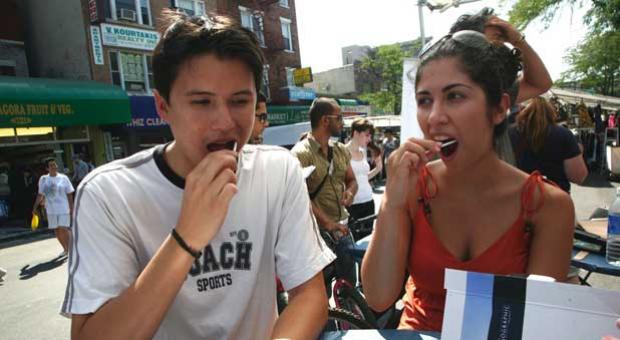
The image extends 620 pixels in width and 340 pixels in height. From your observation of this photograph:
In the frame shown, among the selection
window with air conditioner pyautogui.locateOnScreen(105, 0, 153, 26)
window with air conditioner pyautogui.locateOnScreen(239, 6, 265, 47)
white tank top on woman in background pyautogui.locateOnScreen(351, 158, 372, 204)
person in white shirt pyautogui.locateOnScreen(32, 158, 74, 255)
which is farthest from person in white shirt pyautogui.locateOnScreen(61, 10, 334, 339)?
window with air conditioner pyautogui.locateOnScreen(239, 6, 265, 47)

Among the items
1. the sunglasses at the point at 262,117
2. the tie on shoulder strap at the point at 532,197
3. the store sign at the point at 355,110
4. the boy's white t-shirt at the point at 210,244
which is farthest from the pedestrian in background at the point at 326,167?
the store sign at the point at 355,110

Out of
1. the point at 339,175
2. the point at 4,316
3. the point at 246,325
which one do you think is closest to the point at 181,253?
the point at 246,325

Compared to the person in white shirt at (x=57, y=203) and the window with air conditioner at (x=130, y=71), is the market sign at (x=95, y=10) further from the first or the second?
the person in white shirt at (x=57, y=203)

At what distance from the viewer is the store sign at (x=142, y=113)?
56.1ft

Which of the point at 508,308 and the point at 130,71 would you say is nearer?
the point at 508,308

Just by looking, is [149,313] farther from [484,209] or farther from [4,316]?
[4,316]

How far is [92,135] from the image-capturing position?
1650cm

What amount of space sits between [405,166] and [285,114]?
2435 centimetres

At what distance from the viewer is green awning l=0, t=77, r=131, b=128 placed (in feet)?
43.1

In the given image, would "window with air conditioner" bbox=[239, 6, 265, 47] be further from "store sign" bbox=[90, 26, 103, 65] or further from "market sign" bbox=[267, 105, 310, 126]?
"store sign" bbox=[90, 26, 103, 65]

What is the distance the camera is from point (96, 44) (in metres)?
16.8

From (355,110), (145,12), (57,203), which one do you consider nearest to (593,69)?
(355,110)

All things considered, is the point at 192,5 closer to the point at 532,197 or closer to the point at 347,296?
the point at 347,296

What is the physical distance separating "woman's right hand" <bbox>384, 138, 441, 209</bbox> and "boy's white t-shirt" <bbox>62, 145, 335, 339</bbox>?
381 millimetres
